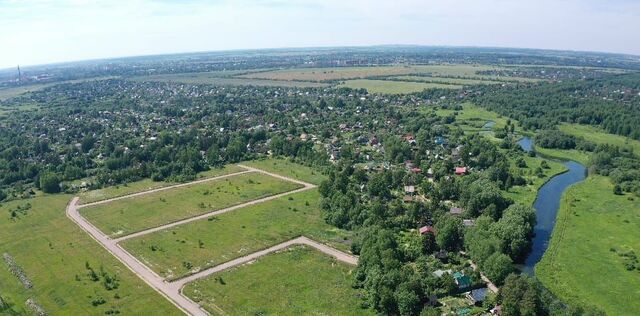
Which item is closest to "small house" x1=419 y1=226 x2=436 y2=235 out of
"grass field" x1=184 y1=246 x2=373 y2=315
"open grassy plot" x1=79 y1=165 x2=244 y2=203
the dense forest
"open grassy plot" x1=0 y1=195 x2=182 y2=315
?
"grass field" x1=184 y1=246 x2=373 y2=315

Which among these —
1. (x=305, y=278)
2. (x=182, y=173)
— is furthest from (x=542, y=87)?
→ (x=305, y=278)

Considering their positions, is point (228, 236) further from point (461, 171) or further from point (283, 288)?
point (461, 171)

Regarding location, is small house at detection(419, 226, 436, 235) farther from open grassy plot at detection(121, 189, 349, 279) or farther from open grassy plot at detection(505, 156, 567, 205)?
open grassy plot at detection(505, 156, 567, 205)

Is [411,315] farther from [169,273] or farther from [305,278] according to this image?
[169,273]

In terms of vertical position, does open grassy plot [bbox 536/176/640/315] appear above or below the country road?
above

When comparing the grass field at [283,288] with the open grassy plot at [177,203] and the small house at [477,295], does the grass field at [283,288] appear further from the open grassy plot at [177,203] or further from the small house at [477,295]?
the open grassy plot at [177,203]

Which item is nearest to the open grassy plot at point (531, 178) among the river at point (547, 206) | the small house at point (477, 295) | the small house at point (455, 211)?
the river at point (547, 206)
